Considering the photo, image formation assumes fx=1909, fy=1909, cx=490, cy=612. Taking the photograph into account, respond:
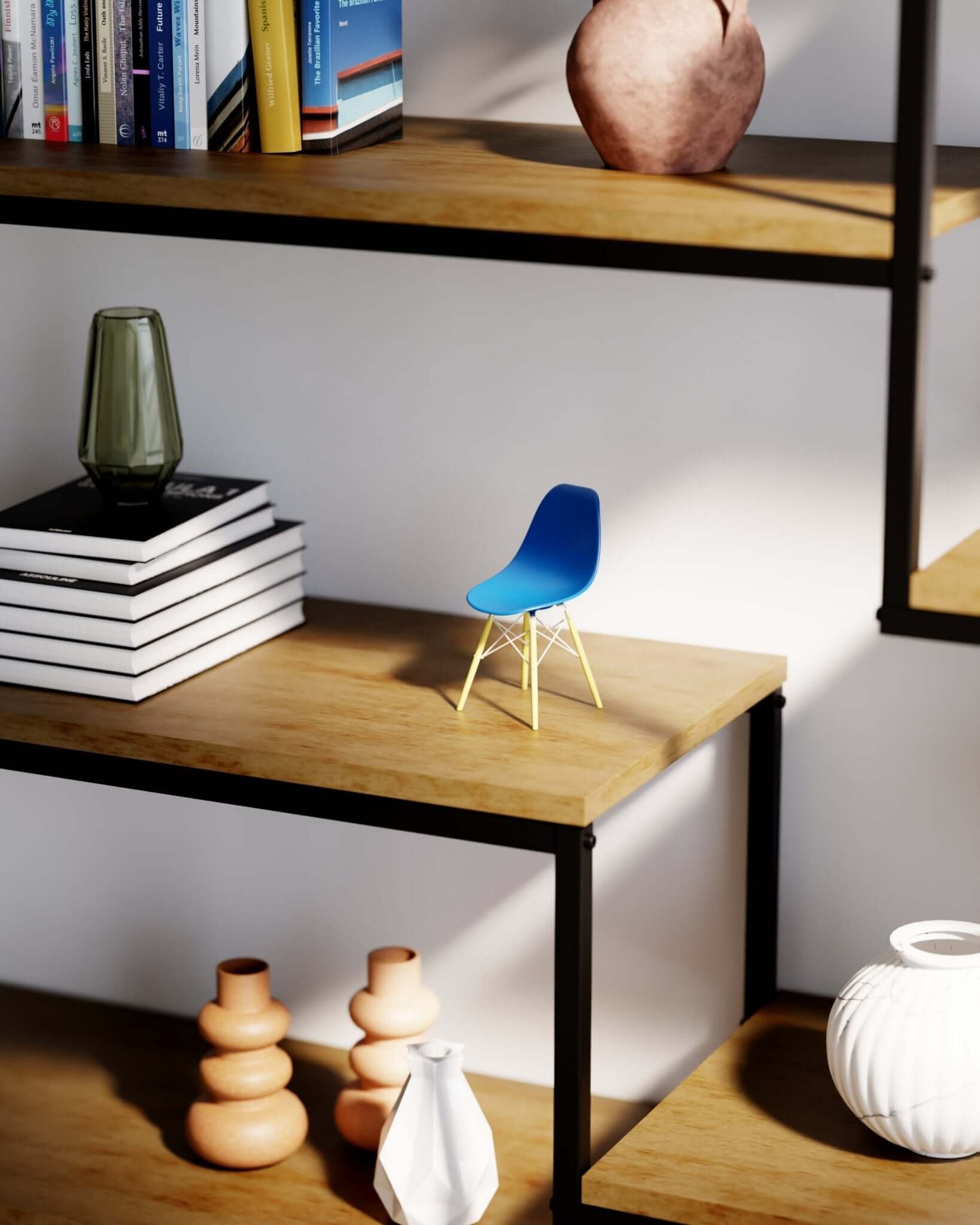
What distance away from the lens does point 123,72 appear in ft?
5.75

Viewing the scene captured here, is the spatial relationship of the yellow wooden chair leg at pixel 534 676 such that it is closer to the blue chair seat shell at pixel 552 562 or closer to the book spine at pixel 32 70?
the blue chair seat shell at pixel 552 562

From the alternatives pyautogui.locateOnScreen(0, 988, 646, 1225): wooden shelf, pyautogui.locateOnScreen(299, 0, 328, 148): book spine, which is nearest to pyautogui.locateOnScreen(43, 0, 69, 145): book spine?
pyautogui.locateOnScreen(299, 0, 328, 148): book spine

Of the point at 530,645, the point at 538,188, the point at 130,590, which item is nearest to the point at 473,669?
the point at 530,645

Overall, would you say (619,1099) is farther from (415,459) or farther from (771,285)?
(771,285)

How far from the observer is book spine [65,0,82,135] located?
1.75 metres

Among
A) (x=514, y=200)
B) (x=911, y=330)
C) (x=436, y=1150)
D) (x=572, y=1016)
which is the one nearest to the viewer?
(x=911, y=330)

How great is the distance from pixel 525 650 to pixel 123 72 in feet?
2.14

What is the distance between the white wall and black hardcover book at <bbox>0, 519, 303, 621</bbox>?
24 cm

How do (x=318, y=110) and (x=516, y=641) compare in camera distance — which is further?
(x=516, y=641)

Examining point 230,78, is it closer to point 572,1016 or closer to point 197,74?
point 197,74

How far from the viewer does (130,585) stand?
1.79 meters

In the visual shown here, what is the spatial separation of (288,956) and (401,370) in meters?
0.72

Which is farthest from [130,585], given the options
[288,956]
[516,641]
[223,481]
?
[288,956]

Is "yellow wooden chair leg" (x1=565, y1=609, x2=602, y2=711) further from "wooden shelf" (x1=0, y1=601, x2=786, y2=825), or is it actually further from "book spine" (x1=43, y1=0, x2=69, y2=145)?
"book spine" (x1=43, y1=0, x2=69, y2=145)
